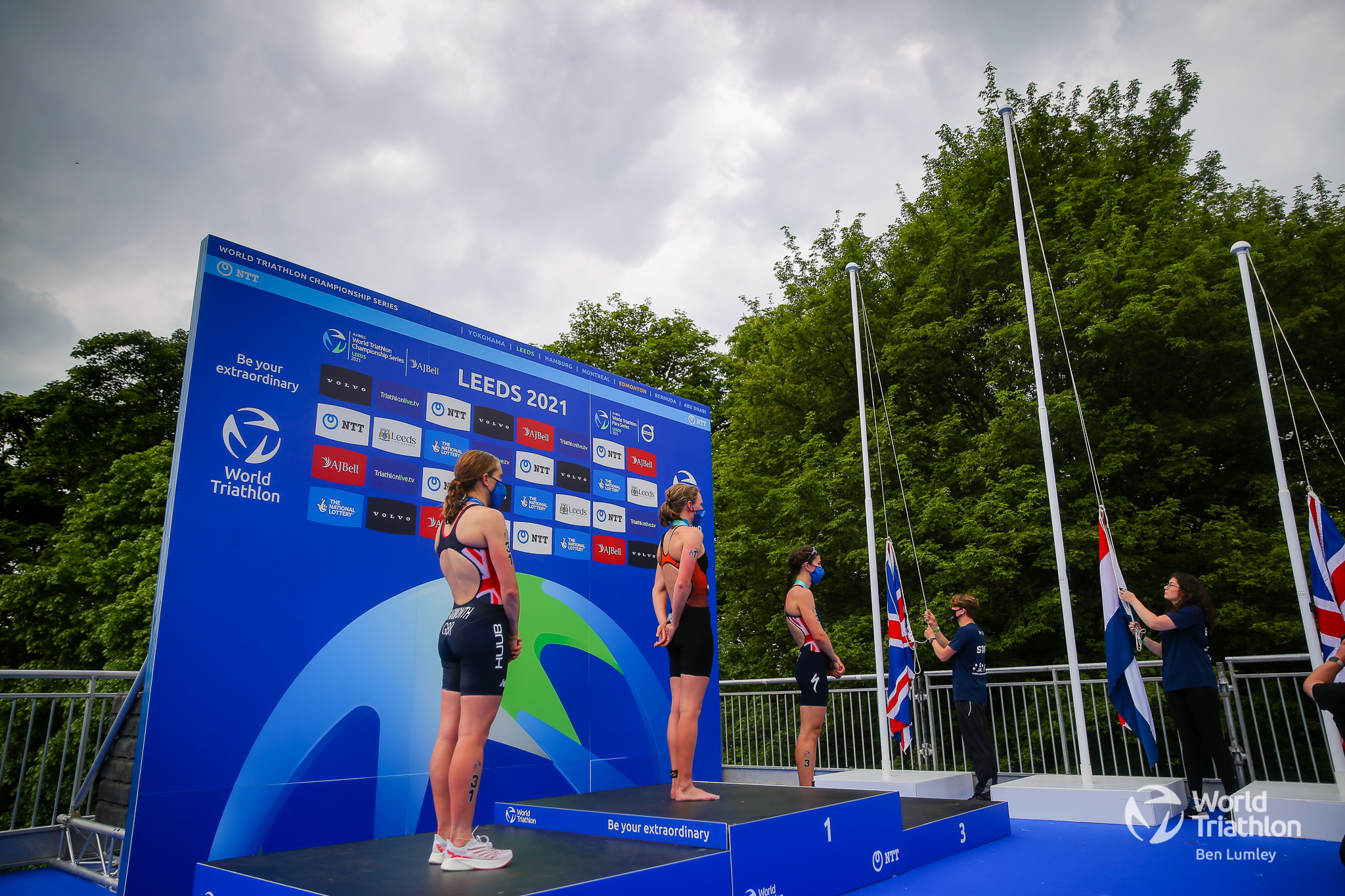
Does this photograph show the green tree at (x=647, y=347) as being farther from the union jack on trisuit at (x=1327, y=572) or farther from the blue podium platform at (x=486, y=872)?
the blue podium platform at (x=486, y=872)

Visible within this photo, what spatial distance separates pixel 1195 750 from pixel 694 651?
3.71 m

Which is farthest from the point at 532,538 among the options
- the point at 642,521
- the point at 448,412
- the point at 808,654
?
the point at 808,654

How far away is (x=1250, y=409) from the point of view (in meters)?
9.98

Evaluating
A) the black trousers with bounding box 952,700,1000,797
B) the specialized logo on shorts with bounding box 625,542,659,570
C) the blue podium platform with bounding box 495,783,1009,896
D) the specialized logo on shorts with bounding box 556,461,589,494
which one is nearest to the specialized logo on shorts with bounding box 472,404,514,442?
the specialized logo on shorts with bounding box 556,461,589,494

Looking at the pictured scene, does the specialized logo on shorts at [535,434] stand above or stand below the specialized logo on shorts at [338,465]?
above

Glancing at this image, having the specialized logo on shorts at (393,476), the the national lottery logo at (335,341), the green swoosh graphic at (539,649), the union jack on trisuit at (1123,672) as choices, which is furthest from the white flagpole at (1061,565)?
the the national lottery logo at (335,341)

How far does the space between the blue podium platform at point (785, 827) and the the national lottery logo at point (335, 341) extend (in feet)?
10.0

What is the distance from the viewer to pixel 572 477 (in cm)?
603

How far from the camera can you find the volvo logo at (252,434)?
13.0 ft

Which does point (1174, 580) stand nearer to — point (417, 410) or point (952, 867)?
point (952, 867)

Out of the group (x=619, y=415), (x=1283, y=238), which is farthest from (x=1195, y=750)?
(x=1283, y=238)

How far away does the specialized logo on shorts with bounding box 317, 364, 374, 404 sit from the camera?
450cm

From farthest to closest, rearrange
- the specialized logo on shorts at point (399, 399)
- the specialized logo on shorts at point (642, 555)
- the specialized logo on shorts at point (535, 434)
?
the specialized logo on shorts at point (642, 555), the specialized logo on shorts at point (535, 434), the specialized logo on shorts at point (399, 399)

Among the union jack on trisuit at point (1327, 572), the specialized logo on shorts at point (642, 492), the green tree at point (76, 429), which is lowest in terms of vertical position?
the union jack on trisuit at point (1327, 572)
